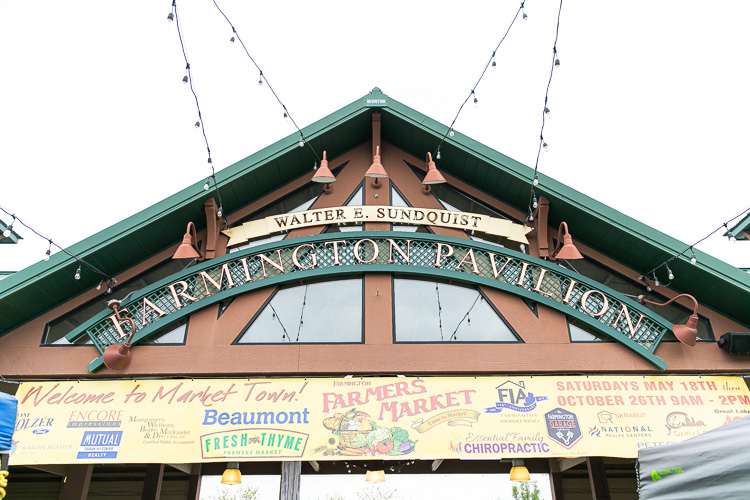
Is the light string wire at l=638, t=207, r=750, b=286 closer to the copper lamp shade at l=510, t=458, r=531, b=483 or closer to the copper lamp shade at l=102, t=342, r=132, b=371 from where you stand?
the copper lamp shade at l=510, t=458, r=531, b=483

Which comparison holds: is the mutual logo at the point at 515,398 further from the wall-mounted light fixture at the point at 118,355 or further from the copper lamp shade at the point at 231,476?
the wall-mounted light fixture at the point at 118,355

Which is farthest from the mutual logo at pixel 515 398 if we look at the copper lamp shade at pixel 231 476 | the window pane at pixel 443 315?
the copper lamp shade at pixel 231 476

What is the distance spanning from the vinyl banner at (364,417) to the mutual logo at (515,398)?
0.01 m

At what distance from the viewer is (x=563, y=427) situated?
7625 millimetres

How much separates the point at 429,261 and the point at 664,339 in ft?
12.4

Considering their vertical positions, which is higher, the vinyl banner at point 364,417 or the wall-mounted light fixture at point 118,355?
the wall-mounted light fixture at point 118,355

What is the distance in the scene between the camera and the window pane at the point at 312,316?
8.50 meters

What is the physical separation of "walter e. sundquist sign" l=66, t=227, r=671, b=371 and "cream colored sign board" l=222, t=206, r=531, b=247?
49 cm

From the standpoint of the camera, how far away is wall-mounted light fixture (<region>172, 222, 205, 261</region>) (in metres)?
8.62

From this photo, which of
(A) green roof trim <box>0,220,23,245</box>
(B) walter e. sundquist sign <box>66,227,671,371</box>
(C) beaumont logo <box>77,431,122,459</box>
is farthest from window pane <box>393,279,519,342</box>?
(A) green roof trim <box>0,220,23,245</box>

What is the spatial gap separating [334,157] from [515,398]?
18.0ft

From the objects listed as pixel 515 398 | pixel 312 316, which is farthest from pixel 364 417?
pixel 515 398

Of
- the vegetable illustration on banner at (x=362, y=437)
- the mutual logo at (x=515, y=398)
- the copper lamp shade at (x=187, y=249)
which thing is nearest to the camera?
the vegetable illustration on banner at (x=362, y=437)

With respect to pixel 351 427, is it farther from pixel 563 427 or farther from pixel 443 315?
pixel 563 427
